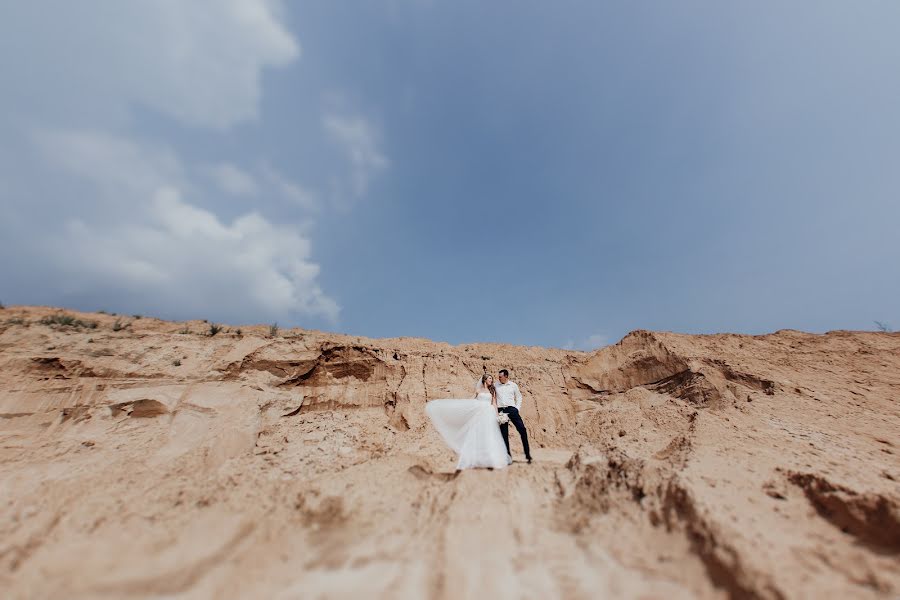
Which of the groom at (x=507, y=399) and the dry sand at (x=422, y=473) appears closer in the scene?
the dry sand at (x=422, y=473)

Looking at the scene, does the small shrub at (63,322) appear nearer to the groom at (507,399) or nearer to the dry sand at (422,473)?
the dry sand at (422,473)

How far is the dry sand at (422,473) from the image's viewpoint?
3414 millimetres

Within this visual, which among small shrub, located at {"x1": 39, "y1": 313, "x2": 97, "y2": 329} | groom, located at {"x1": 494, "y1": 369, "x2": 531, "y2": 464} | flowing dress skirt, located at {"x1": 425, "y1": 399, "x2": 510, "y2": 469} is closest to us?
flowing dress skirt, located at {"x1": 425, "y1": 399, "x2": 510, "y2": 469}

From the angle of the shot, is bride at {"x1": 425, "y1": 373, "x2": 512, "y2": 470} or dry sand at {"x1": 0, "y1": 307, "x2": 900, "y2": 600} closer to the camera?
dry sand at {"x1": 0, "y1": 307, "x2": 900, "y2": 600}

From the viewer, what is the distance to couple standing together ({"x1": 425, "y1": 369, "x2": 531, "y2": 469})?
240 inches

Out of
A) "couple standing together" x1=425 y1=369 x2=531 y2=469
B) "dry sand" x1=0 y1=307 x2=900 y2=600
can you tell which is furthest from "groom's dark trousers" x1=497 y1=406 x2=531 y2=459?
"dry sand" x1=0 y1=307 x2=900 y2=600

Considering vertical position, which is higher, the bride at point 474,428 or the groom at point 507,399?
the groom at point 507,399

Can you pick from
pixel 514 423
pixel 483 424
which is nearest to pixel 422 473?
pixel 483 424

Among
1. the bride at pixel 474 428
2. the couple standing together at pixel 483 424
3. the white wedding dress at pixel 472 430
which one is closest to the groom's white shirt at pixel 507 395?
the couple standing together at pixel 483 424

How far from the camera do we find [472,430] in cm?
643

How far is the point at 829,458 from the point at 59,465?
40.8ft

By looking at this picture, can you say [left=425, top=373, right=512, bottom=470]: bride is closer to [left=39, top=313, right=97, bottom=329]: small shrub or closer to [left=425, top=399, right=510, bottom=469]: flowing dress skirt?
[left=425, top=399, right=510, bottom=469]: flowing dress skirt

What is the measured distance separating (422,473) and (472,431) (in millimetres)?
1117

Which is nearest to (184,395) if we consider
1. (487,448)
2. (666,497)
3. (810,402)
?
(487,448)
